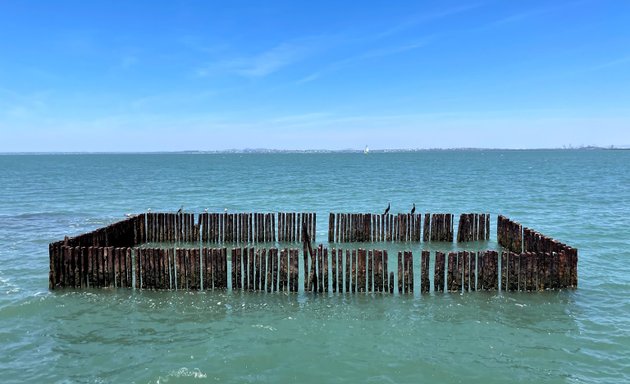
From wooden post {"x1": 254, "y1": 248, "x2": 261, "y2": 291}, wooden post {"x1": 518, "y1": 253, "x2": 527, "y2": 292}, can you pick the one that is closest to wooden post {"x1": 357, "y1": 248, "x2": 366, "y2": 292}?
wooden post {"x1": 254, "y1": 248, "x2": 261, "y2": 291}

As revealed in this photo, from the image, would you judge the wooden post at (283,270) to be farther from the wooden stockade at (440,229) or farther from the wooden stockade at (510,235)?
the wooden stockade at (510,235)

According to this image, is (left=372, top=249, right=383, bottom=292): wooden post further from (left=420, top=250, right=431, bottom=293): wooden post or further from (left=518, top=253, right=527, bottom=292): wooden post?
(left=518, top=253, right=527, bottom=292): wooden post

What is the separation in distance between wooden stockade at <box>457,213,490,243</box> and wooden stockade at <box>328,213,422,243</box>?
217 centimetres

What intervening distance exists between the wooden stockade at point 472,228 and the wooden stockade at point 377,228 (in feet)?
7.12

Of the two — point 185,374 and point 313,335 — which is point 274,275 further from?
point 185,374

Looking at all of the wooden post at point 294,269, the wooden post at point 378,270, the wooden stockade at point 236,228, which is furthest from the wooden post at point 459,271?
the wooden stockade at point 236,228

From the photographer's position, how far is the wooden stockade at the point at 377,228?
23.9 metres

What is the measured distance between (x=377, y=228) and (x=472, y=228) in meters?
4.72

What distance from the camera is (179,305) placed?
14930mm

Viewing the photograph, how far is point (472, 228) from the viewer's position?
24.5 meters

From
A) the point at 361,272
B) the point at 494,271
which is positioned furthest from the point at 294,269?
the point at 494,271

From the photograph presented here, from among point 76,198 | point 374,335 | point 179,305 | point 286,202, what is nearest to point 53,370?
point 179,305

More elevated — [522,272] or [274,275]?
[522,272]

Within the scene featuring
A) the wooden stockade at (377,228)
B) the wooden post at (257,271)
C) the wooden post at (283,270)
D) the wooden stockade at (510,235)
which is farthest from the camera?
the wooden stockade at (377,228)
